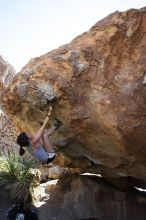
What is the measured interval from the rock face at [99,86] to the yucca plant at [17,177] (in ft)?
13.9

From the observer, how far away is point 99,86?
7543 millimetres

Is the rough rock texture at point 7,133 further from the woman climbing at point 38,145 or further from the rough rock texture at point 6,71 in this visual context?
the woman climbing at point 38,145

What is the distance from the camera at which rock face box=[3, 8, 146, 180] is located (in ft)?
23.9

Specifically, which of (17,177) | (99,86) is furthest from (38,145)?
(17,177)

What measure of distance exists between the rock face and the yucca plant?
4.23 metres

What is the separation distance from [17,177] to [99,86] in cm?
610

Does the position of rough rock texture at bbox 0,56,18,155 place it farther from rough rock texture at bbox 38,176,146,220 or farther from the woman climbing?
the woman climbing

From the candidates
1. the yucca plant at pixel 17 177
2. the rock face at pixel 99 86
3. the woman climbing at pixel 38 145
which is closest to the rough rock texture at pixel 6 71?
the yucca plant at pixel 17 177

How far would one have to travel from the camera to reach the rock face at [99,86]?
287 inches

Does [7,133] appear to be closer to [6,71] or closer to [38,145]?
[6,71]

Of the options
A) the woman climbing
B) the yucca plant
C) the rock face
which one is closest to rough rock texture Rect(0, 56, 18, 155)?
the yucca plant

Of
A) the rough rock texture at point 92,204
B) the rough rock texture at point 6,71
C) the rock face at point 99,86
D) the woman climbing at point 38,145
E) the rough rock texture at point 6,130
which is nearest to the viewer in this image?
the woman climbing at point 38,145

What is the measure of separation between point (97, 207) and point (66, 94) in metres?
4.10

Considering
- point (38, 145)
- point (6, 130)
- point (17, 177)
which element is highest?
point (38, 145)
